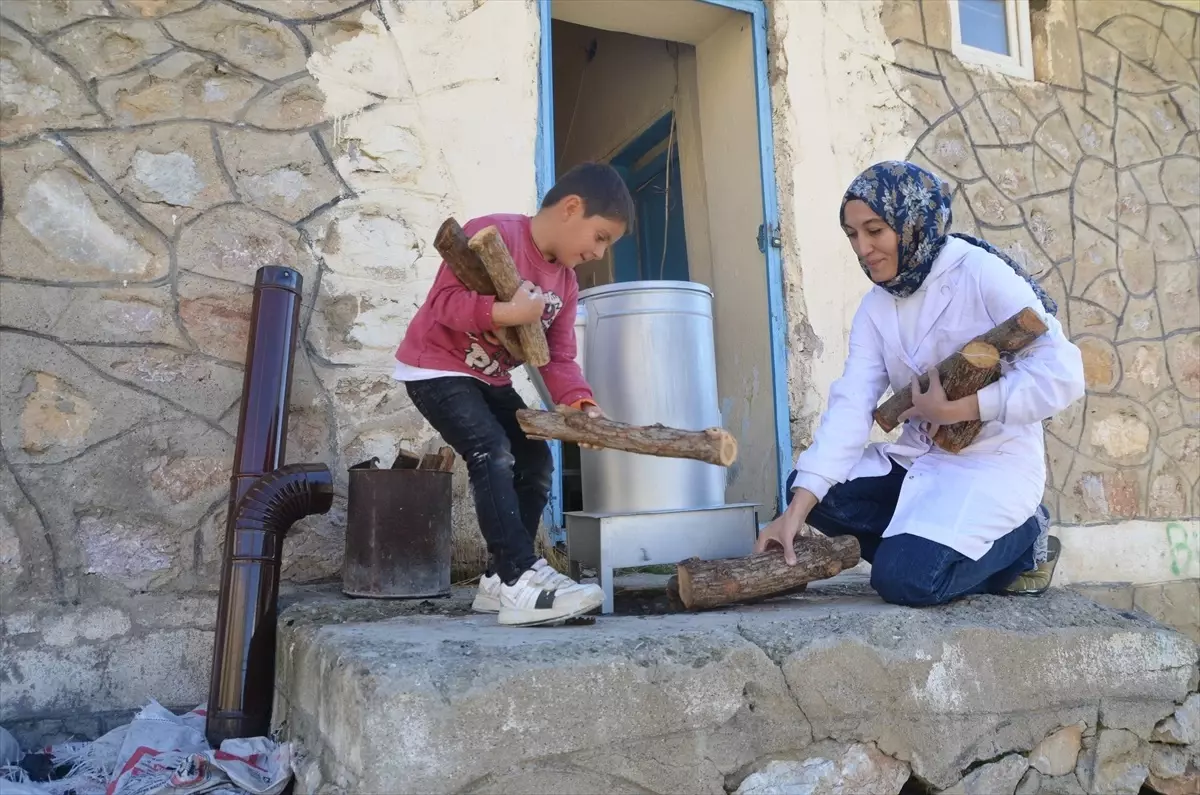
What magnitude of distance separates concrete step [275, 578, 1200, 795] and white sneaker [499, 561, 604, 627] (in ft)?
0.25

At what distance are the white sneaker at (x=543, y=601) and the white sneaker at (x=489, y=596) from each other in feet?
0.61

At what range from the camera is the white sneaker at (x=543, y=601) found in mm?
2154

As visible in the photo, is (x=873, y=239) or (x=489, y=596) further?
(x=873, y=239)

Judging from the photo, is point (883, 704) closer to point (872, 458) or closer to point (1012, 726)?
point (1012, 726)

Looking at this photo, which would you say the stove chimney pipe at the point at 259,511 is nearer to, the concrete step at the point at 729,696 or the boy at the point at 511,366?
the concrete step at the point at 729,696

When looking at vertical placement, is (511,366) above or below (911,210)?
below

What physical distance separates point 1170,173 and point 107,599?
5814mm

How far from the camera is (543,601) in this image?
7.09 ft

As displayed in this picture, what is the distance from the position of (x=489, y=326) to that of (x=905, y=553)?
1264mm

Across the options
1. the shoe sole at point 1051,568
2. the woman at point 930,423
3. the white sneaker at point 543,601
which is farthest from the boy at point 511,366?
the shoe sole at point 1051,568

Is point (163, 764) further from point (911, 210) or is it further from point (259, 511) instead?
point (911, 210)

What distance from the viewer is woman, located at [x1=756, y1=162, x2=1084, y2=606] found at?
240cm

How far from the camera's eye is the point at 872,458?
2.82m

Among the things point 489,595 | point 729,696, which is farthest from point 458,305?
point 729,696
